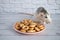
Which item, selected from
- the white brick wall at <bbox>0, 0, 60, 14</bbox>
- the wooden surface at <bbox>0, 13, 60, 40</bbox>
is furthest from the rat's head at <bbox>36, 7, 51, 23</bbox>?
the white brick wall at <bbox>0, 0, 60, 14</bbox>

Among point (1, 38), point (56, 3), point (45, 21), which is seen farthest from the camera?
point (56, 3)

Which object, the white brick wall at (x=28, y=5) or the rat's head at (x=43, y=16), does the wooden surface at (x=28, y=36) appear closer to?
the rat's head at (x=43, y=16)

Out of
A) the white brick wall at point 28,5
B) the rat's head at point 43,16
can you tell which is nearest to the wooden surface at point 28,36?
the rat's head at point 43,16

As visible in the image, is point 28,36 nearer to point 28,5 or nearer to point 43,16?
Answer: point 43,16

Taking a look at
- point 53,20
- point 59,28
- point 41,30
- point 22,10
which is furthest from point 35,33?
point 22,10

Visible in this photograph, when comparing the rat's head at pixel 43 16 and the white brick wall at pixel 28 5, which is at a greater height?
the white brick wall at pixel 28 5

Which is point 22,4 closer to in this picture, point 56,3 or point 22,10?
point 22,10

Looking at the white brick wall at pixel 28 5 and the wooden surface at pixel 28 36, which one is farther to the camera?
the white brick wall at pixel 28 5

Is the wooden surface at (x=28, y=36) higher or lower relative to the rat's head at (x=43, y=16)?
lower

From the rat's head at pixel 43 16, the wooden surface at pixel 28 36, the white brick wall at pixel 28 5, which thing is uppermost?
the white brick wall at pixel 28 5
